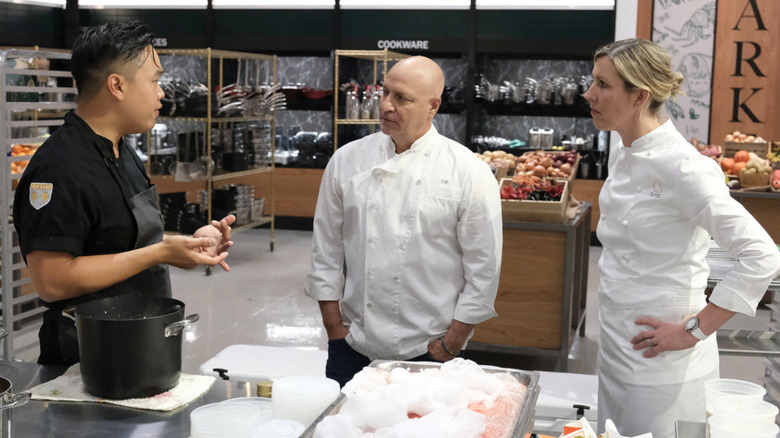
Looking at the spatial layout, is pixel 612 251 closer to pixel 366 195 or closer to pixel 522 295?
pixel 366 195

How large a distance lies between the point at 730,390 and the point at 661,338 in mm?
613

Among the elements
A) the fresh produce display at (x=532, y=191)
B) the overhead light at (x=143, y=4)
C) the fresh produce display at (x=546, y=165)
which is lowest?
the fresh produce display at (x=532, y=191)

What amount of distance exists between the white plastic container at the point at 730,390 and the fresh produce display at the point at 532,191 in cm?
304

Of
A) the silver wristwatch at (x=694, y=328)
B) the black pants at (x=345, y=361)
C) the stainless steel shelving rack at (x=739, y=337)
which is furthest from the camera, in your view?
the stainless steel shelving rack at (x=739, y=337)

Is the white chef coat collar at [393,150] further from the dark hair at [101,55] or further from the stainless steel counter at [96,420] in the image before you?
the stainless steel counter at [96,420]

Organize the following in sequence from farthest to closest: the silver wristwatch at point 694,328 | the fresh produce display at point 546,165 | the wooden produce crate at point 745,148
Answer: the wooden produce crate at point 745,148 → the fresh produce display at point 546,165 → the silver wristwatch at point 694,328

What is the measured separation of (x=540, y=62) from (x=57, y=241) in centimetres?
869

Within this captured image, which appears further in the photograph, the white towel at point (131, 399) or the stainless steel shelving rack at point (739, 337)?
the stainless steel shelving rack at point (739, 337)

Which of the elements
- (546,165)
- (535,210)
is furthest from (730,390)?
(546,165)

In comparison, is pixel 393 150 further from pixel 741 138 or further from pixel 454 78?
pixel 454 78

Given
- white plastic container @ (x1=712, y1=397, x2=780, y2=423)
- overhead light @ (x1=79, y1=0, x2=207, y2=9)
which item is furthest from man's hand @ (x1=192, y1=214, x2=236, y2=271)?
overhead light @ (x1=79, y1=0, x2=207, y2=9)

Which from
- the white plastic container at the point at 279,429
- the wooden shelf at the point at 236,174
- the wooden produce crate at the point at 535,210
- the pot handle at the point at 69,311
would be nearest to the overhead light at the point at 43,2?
the wooden shelf at the point at 236,174

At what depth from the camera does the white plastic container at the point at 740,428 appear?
63.1 inches

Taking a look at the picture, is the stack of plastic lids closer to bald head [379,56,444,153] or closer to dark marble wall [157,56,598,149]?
bald head [379,56,444,153]
